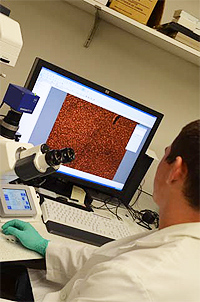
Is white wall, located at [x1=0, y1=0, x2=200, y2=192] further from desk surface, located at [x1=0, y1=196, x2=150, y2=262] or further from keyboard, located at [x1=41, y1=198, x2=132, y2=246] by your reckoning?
desk surface, located at [x1=0, y1=196, x2=150, y2=262]

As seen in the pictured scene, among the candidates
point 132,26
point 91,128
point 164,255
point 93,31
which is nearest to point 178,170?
point 164,255

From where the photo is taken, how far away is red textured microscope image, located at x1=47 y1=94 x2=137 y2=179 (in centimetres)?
157

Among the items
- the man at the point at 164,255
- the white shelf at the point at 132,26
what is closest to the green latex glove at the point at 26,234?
the man at the point at 164,255

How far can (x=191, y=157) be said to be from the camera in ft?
3.13

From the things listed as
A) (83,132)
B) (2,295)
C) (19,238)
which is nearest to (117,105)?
(83,132)

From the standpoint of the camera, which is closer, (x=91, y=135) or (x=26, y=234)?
(x=26, y=234)

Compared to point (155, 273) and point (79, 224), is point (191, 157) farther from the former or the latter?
point (79, 224)

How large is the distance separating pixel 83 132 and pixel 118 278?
2.83 feet

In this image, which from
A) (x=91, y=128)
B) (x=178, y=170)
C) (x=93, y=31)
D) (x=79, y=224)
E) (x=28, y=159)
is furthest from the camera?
(x=93, y=31)

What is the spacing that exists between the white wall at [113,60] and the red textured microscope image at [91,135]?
1.20ft

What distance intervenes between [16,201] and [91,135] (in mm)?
511

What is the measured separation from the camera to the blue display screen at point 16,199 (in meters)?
1.25

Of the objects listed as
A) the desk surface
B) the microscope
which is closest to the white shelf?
the microscope

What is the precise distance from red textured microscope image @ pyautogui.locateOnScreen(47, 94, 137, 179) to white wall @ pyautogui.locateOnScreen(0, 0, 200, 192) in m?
0.37
